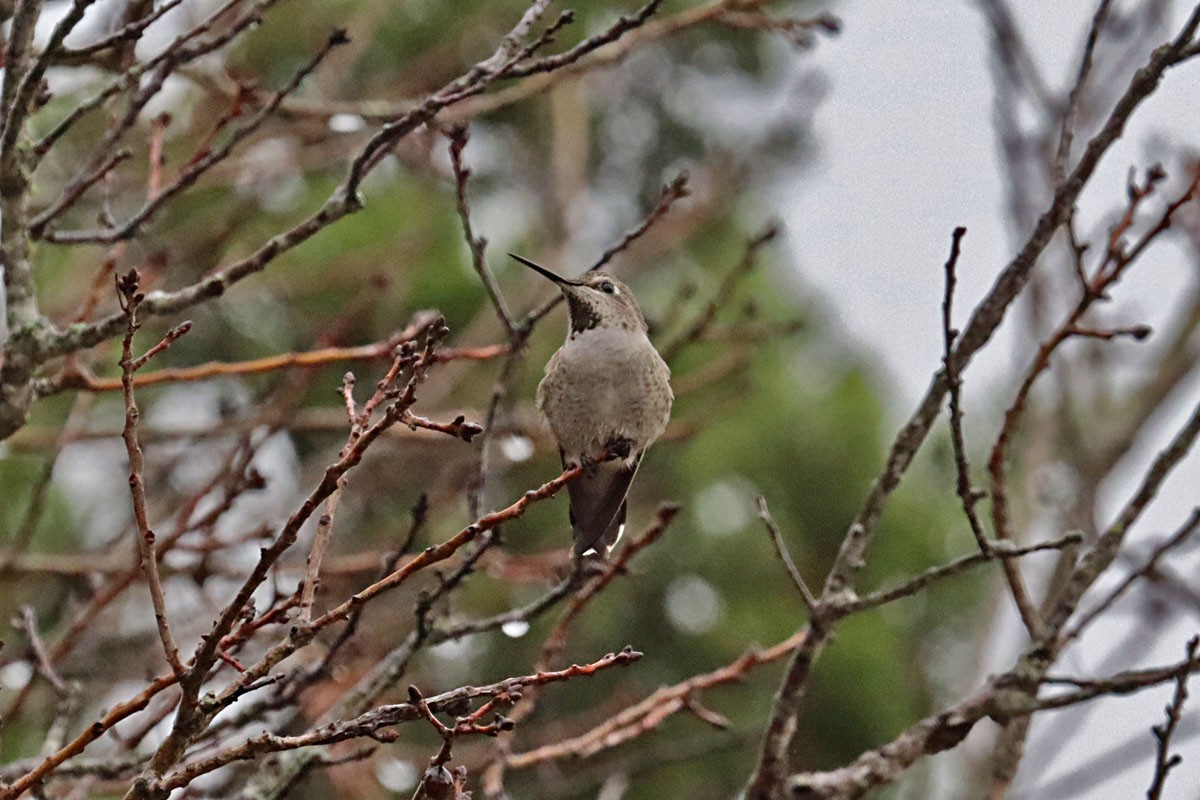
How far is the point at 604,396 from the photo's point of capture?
4250mm

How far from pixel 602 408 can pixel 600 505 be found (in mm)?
329

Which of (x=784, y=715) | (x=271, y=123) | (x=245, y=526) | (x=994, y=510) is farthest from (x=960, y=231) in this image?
(x=245, y=526)

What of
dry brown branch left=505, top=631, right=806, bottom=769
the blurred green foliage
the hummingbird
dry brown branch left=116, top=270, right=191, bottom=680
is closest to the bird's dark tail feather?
the hummingbird

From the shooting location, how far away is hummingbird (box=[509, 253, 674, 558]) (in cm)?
405

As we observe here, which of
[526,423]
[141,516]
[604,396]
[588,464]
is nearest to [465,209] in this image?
[588,464]

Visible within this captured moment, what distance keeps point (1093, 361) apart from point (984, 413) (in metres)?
0.84

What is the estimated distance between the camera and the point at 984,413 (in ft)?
27.2

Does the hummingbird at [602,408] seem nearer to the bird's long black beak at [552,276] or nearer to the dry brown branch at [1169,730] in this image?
the bird's long black beak at [552,276]

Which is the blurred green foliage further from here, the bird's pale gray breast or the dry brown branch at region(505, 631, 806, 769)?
the dry brown branch at region(505, 631, 806, 769)

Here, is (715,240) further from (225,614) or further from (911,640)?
(225,614)

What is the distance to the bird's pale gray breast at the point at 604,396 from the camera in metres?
4.23

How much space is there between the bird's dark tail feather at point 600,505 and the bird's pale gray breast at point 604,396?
0.08 m

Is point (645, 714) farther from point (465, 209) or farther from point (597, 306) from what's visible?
point (597, 306)

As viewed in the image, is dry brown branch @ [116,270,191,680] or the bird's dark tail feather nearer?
dry brown branch @ [116,270,191,680]
